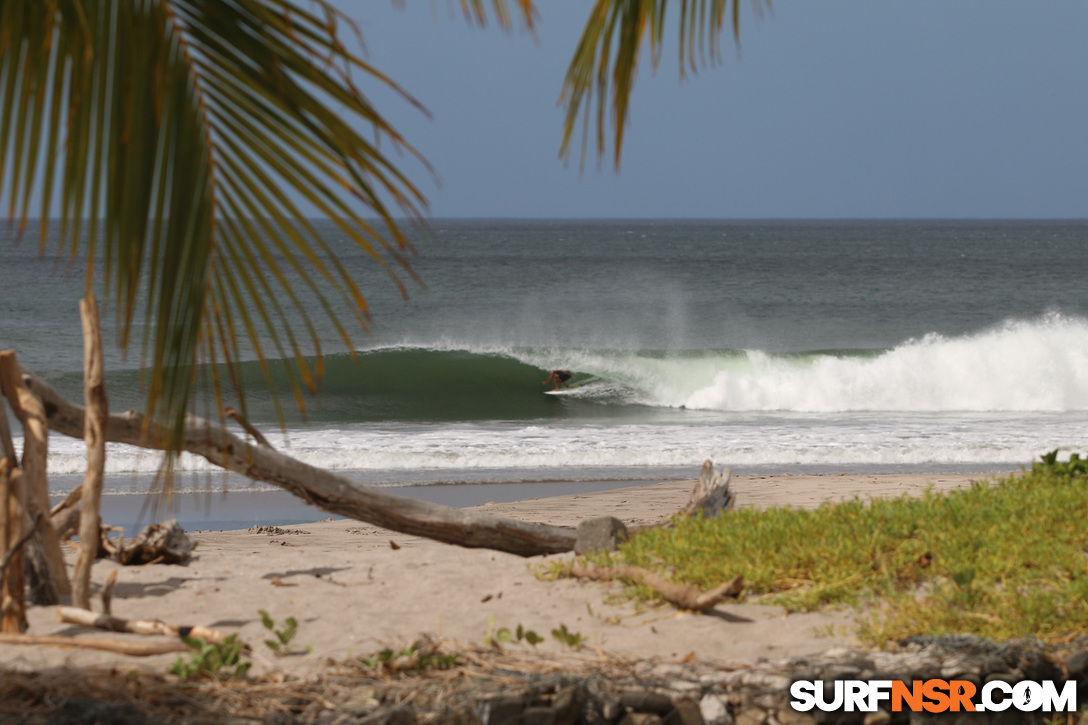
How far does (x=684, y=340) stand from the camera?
28.4 m

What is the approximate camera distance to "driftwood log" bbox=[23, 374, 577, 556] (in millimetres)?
4453

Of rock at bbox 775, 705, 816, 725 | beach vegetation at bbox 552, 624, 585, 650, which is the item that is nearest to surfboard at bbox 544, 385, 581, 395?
beach vegetation at bbox 552, 624, 585, 650

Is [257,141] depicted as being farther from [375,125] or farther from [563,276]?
[563,276]

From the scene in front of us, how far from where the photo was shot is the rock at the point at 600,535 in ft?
16.0

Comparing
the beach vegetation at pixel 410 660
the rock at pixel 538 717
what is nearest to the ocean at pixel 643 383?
the beach vegetation at pixel 410 660

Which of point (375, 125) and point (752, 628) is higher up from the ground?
point (375, 125)

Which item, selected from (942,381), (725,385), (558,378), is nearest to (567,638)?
(725,385)

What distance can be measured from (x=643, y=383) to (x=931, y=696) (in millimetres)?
16095

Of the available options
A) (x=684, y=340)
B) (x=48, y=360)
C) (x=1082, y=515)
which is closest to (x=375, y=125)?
(x=1082, y=515)

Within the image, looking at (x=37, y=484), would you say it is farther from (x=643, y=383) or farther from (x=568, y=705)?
(x=643, y=383)

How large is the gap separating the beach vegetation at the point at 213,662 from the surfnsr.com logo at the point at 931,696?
1976mm

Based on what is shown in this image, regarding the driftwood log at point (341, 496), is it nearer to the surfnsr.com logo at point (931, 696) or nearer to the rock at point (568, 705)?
the rock at point (568, 705)

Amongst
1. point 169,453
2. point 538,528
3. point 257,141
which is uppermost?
point 257,141

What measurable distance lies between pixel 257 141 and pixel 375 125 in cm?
20
